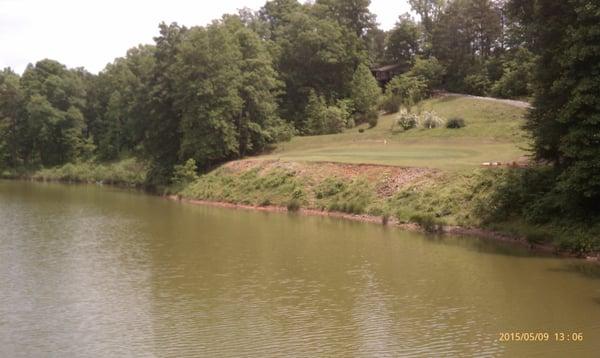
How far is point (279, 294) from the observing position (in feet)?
70.1

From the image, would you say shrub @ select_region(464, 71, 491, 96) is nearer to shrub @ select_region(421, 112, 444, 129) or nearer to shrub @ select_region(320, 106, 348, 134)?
shrub @ select_region(421, 112, 444, 129)

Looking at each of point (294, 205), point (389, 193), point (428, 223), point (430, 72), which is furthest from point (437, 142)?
point (430, 72)

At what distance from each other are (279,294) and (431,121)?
146 ft

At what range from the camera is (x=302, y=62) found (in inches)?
3290

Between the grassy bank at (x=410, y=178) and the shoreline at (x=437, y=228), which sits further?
the grassy bank at (x=410, y=178)

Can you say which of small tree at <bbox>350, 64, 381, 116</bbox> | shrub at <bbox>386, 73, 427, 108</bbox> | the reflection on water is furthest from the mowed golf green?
the reflection on water

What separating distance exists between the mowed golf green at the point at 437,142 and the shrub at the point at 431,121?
3.16ft

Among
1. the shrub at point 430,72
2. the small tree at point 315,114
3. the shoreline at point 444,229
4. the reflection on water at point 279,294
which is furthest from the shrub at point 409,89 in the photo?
the reflection on water at point 279,294

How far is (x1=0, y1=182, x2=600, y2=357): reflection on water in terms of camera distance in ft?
54.2

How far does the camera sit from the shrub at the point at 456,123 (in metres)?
60.2

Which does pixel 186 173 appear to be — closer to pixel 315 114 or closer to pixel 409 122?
pixel 315 114

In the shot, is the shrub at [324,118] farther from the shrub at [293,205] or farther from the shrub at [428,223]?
the shrub at [428,223]

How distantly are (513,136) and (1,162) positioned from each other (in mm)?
69056

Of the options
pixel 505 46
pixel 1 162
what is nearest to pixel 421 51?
pixel 505 46
